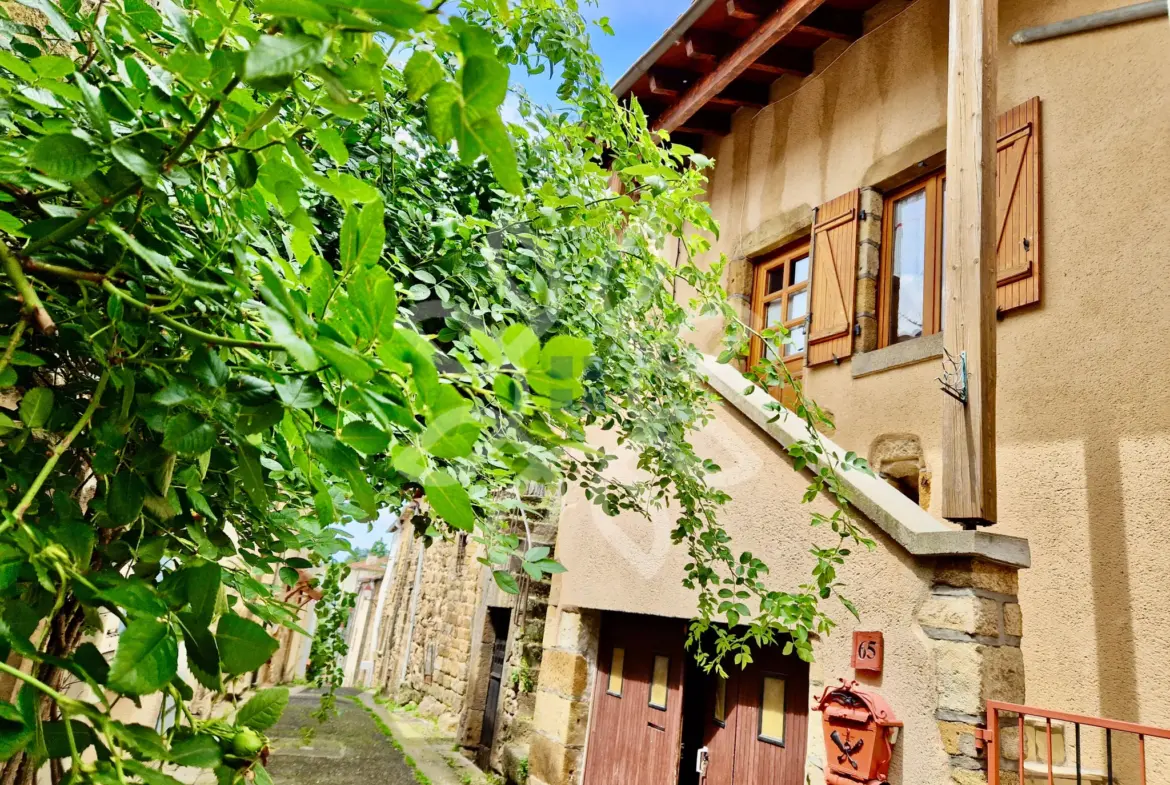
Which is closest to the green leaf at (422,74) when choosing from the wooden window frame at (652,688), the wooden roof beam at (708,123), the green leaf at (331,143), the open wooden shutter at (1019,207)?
the green leaf at (331,143)

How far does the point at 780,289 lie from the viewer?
19.6ft

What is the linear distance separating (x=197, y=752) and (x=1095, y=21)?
503cm

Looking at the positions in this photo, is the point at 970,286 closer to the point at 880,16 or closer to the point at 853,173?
the point at 853,173

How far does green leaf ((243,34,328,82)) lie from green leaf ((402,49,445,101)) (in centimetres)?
7

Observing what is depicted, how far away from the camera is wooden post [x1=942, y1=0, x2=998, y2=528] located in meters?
2.71

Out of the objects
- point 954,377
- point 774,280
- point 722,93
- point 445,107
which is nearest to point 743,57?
point 722,93

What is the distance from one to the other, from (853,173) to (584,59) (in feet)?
12.9

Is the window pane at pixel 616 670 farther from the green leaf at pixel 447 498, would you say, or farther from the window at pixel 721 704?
the green leaf at pixel 447 498

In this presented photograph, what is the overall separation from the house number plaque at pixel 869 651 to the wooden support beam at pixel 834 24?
465cm

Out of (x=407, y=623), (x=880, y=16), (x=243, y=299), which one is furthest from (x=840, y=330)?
(x=407, y=623)

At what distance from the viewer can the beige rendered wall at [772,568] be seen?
103 inches

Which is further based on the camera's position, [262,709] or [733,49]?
[733,49]

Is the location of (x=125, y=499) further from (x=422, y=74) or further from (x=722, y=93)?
(x=722, y=93)

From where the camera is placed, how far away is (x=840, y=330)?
4832mm
